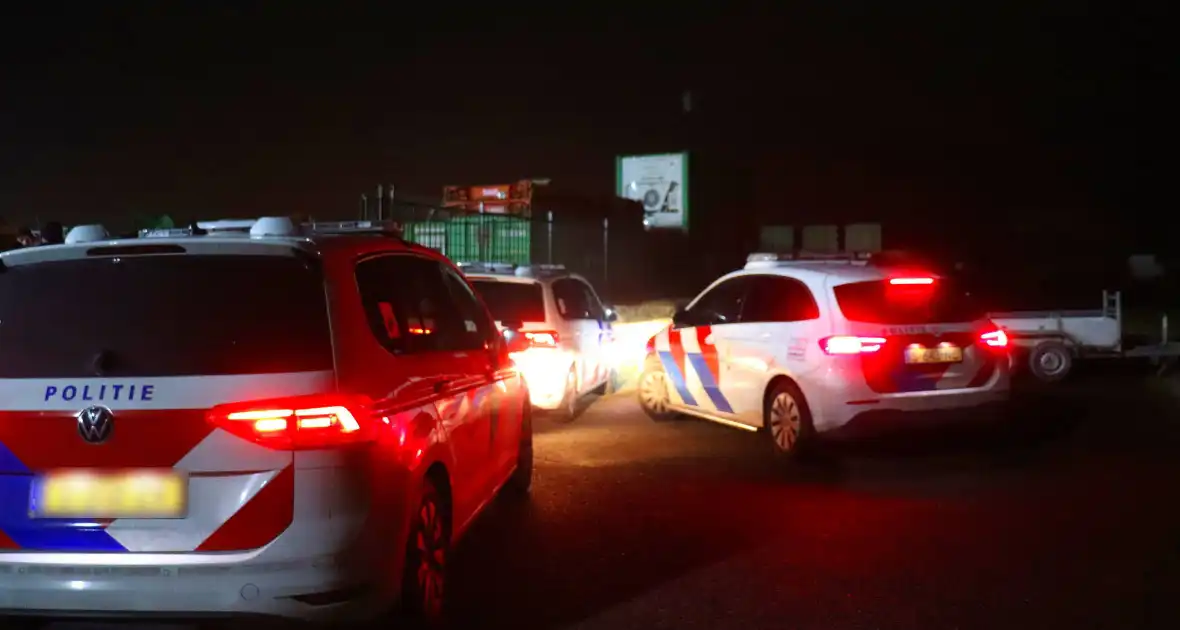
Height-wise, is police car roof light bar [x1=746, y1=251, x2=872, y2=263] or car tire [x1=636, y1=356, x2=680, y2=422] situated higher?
police car roof light bar [x1=746, y1=251, x2=872, y2=263]

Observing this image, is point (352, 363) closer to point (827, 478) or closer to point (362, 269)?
point (362, 269)

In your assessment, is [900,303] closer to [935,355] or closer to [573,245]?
[935,355]

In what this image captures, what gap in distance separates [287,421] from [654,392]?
758cm

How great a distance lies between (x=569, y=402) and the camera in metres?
10.8

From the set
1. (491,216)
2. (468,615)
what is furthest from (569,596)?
(491,216)

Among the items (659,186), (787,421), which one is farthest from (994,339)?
Answer: (659,186)

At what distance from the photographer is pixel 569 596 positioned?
5.41 meters

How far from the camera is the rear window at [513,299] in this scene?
10.4 m

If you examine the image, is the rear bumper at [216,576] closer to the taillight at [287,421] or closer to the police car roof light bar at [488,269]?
the taillight at [287,421]

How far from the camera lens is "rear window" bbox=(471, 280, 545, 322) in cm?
1038

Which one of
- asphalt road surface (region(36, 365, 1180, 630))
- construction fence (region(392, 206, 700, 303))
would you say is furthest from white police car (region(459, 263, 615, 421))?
construction fence (region(392, 206, 700, 303))

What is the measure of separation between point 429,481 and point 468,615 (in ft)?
2.79

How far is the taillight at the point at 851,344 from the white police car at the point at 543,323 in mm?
2903

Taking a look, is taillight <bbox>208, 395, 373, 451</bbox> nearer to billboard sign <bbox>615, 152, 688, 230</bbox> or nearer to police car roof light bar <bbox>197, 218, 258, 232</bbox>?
police car roof light bar <bbox>197, 218, 258, 232</bbox>
